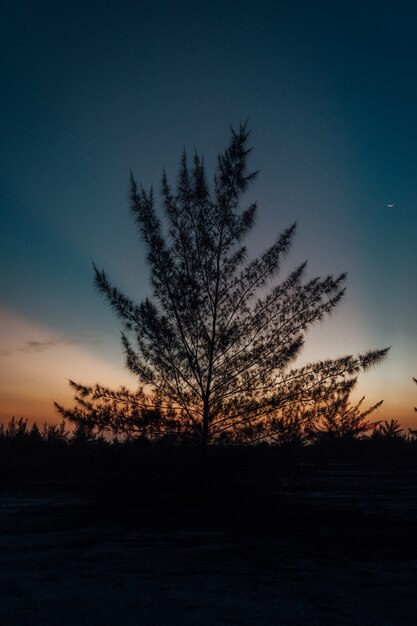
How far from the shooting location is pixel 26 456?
23.8 meters

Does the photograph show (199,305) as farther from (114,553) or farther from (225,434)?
(114,553)

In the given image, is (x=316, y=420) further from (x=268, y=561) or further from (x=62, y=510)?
(x=268, y=561)

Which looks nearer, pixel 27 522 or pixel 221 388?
pixel 27 522

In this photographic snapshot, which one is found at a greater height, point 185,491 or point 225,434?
point 225,434

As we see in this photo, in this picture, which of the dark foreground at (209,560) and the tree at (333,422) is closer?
the dark foreground at (209,560)

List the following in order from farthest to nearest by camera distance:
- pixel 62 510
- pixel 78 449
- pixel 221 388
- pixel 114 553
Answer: pixel 78 449
pixel 221 388
pixel 62 510
pixel 114 553

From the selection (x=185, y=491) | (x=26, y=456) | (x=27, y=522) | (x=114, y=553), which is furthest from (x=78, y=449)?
(x=114, y=553)

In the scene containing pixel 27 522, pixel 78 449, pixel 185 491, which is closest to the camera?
pixel 27 522

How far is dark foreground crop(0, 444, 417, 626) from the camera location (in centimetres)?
295

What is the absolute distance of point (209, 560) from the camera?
171 inches

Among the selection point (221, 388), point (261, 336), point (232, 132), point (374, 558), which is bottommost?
point (374, 558)

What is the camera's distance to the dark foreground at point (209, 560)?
9.68ft

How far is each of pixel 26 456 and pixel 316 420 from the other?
60.4ft

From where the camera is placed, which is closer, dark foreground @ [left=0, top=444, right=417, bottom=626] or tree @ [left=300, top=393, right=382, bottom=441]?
dark foreground @ [left=0, top=444, right=417, bottom=626]
